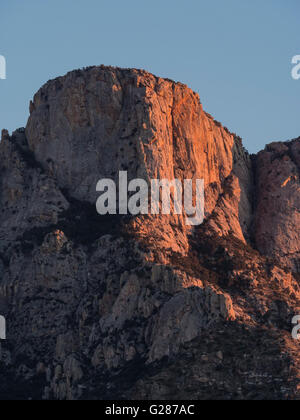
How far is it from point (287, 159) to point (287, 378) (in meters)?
49.8

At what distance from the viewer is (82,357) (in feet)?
526

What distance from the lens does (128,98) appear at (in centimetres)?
18250

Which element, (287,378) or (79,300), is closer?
(287,378)

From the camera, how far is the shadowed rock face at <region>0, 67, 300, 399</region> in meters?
156

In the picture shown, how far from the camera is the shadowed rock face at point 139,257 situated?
156000 mm

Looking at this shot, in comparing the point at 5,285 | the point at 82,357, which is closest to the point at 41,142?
the point at 5,285

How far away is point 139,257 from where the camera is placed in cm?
16625
